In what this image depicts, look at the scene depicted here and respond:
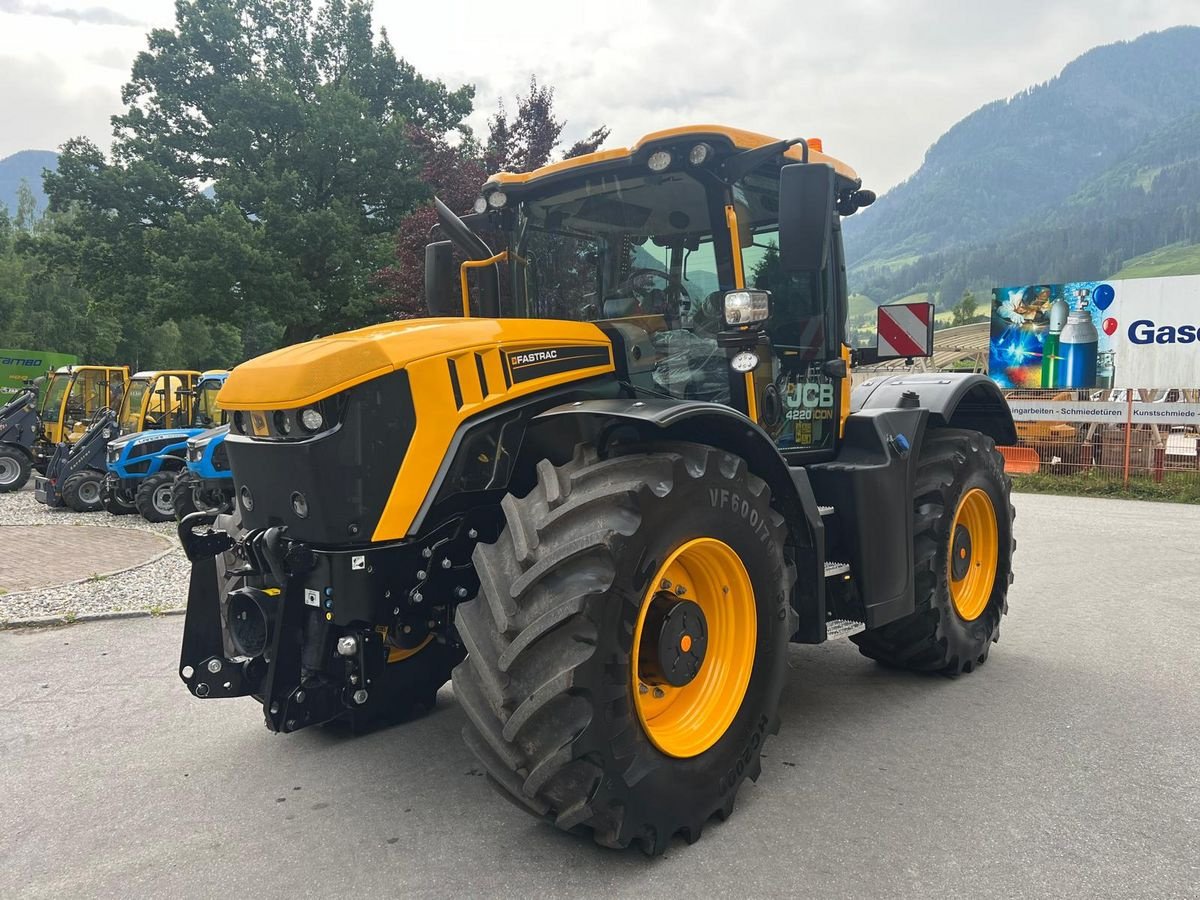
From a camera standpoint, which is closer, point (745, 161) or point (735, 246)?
point (745, 161)

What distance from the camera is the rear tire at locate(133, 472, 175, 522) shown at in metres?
12.0

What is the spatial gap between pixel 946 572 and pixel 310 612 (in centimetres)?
330

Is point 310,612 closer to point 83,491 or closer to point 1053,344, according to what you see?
point 83,491

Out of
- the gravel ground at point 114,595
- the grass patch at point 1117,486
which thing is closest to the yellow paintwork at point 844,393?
the gravel ground at point 114,595

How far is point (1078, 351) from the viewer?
56.9 feet

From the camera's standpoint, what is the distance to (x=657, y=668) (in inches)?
127

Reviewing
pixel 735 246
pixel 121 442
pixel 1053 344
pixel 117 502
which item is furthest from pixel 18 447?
pixel 1053 344

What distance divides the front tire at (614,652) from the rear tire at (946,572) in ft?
5.57

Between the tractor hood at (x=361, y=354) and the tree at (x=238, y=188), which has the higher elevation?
the tree at (x=238, y=188)

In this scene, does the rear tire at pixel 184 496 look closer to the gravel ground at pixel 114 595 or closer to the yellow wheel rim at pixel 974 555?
the gravel ground at pixel 114 595

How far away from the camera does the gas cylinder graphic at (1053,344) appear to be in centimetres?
1766

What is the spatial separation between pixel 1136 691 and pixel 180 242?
924 inches

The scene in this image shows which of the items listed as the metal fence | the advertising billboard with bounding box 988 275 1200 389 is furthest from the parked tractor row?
the advertising billboard with bounding box 988 275 1200 389

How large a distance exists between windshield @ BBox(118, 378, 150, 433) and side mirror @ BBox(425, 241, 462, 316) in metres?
12.1
